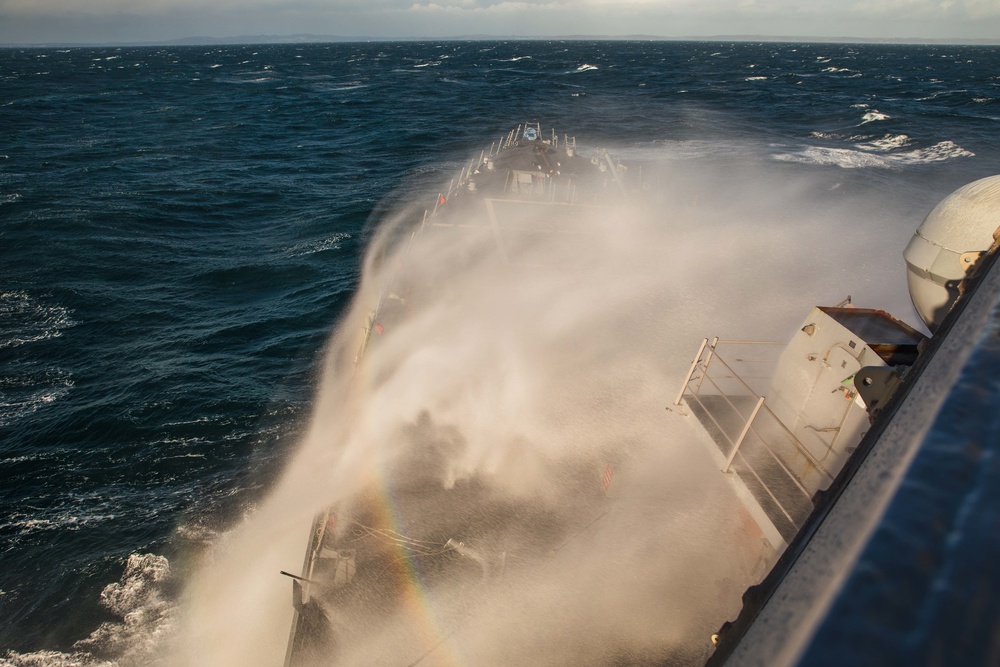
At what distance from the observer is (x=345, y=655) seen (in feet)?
28.8

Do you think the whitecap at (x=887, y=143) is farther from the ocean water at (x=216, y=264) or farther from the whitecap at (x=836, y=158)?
the whitecap at (x=836, y=158)

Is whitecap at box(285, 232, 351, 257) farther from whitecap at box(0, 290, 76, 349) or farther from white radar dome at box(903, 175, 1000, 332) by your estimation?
white radar dome at box(903, 175, 1000, 332)

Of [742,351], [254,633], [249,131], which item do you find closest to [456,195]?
[742,351]

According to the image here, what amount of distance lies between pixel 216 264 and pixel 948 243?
29.2 metres

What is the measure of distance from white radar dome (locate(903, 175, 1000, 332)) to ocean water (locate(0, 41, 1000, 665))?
20.9 feet

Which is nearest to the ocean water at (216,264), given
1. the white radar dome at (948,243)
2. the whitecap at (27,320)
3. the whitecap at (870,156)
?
the whitecap at (27,320)

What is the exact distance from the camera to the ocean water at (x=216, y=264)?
45.5ft

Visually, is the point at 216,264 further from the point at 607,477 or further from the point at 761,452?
the point at 761,452

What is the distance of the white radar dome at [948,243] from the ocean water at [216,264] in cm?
636

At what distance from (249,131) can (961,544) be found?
71.0 meters

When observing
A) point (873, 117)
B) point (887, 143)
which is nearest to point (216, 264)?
point (887, 143)

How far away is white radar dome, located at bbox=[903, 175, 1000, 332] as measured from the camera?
7762 mm

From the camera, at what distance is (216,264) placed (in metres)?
28.3

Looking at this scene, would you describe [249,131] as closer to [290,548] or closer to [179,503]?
[179,503]
